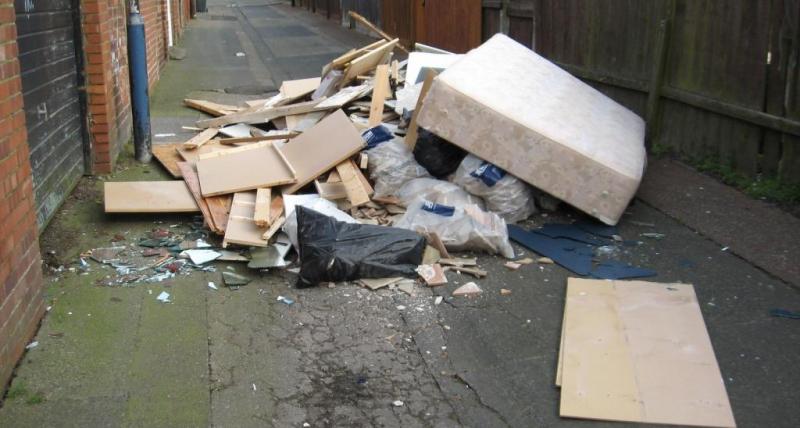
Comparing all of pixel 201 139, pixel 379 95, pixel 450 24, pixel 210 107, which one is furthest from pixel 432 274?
pixel 450 24

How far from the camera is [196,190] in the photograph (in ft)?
19.9

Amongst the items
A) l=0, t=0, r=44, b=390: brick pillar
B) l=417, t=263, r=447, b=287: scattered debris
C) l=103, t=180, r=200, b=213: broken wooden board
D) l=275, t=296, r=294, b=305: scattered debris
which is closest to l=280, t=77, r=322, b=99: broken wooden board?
l=103, t=180, r=200, b=213: broken wooden board

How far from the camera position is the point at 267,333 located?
4.33m

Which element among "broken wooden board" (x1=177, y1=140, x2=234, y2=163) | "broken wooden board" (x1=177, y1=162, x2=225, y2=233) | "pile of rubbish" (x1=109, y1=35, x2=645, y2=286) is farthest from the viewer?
"broken wooden board" (x1=177, y1=140, x2=234, y2=163)

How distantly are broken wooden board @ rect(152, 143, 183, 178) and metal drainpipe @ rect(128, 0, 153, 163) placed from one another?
0.43 ft

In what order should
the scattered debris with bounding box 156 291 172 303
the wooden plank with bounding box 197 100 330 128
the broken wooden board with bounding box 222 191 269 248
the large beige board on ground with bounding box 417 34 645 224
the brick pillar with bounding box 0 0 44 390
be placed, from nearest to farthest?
the brick pillar with bounding box 0 0 44 390 < the scattered debris with bounding box 156 291 172 303 < the broken wooden board with bounding box 222 191 269 248 < the large beige board on ground with bounding box 417 34 645 224 < the wooden plank with bounding box 197 100 330 128

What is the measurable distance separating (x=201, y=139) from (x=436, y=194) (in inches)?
116

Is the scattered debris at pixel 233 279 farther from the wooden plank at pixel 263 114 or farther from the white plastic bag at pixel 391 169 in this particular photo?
the wooden plank at pixel 263 114

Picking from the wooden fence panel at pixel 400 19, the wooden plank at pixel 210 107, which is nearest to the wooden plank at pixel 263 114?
the wooden plank at pixel 210 107

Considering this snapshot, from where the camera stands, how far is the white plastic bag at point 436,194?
5.87 meters

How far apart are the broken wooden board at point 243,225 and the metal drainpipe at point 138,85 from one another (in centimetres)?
205

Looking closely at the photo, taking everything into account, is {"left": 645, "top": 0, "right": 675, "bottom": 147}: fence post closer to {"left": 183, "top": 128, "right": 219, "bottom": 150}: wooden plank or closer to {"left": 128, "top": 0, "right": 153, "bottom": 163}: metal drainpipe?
{"left": 183, "top": 128, "right": 219, "bottom": 150}: wooden plank

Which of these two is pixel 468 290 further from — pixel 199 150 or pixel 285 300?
pixel 199 150

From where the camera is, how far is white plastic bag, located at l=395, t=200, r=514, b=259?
17.5 feet
